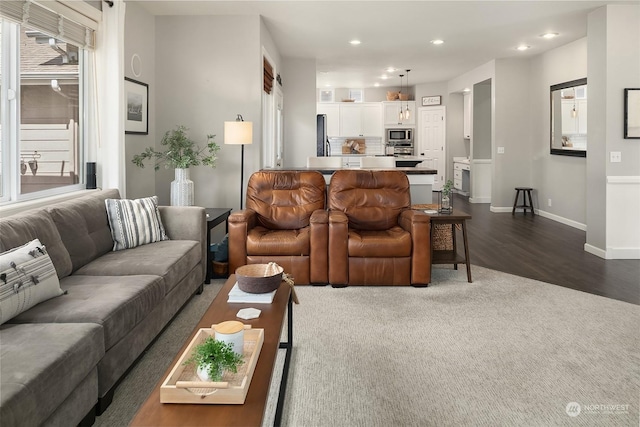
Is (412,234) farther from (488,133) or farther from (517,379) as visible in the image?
(488,133)

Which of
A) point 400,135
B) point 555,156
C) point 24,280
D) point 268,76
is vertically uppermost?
point 268,76

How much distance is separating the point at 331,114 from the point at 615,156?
8036mm

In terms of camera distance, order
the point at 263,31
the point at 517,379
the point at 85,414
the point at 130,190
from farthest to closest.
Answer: the point at 263,31 → the point at 130,190 → the point at 517,379 → the point at 85,414

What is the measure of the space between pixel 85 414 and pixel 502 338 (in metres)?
2.40

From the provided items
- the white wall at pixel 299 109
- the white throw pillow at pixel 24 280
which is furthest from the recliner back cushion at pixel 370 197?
the white wall at pixel 299 109

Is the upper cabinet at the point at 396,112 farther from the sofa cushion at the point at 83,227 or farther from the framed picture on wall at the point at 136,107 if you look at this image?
the sofa cushion at the point at 83,227

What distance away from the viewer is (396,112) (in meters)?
12.5

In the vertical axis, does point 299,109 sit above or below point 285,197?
above

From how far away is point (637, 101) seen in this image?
526 cm

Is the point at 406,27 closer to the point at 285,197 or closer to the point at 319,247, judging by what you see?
the point at 285,197

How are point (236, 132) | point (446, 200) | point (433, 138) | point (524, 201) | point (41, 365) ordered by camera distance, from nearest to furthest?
1. point (41, 365)
2. point (446, 200)
3. point (236, 132)
4. point (524, 201)
5. point (433, 138)

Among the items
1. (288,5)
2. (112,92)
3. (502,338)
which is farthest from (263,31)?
(502,338)

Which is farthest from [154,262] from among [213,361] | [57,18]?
[57,18]

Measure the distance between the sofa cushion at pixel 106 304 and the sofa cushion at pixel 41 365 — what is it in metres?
0.11
